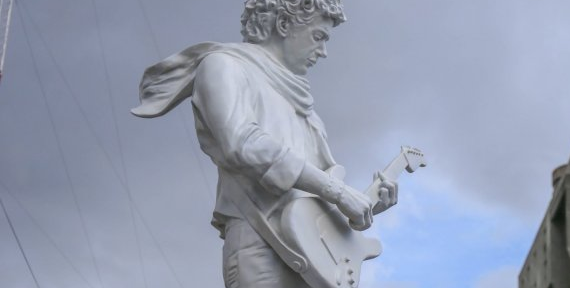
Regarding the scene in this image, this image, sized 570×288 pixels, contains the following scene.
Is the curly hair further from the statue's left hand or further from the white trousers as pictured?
the white trousers

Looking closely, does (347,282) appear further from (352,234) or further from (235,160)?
(235,160)

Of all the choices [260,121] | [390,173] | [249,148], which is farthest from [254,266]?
[390,173]

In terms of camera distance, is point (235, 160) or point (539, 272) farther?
point (539, 272)

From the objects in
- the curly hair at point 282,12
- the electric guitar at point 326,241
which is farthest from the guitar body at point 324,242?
the curly hair at point 282,12

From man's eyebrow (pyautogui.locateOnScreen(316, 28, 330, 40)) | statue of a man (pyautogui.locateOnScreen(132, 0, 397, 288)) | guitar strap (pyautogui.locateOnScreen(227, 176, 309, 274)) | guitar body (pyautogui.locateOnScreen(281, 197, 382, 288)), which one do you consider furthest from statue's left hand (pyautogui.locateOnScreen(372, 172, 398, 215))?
man's eyebrow (pyautogui.locateOnScreen(316, 28, 330, 40))

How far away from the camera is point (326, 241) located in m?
7.18

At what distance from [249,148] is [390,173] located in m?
1.10

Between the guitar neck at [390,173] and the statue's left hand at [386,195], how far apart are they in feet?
0.09

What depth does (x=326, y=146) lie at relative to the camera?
7766 mm

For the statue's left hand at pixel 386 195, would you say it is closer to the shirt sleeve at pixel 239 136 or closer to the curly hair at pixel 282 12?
the shirt sleeve at pixel 239 136

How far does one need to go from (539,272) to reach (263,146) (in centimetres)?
5975

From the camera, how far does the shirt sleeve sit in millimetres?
7039

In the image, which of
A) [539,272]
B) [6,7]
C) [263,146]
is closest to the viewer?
[263,146]

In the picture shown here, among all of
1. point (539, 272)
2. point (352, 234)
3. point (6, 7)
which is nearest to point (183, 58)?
point (352, 234)
